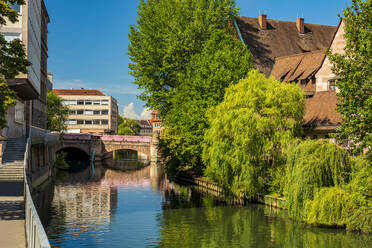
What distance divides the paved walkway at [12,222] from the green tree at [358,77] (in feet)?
48.3

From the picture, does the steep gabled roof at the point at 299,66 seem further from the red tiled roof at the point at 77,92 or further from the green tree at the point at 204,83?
the red tiled roof at the point at 77,92

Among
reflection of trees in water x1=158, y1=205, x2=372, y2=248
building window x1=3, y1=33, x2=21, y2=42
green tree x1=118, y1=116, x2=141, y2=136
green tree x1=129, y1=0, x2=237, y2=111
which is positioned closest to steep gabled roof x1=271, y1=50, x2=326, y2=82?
green tree x1=129, y1=0, x2=237, y2=111

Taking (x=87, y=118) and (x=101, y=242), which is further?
(x=87, y=118)

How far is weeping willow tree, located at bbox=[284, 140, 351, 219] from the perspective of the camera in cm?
2569

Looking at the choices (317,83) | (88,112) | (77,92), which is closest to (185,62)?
(317,83)

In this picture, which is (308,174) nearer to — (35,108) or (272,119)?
(272,119)

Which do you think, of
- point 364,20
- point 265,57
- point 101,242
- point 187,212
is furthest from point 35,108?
point 364,20

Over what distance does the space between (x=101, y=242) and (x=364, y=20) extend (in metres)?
16.0

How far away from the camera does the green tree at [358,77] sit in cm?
2133

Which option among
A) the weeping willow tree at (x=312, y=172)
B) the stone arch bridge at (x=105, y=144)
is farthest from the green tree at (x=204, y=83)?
the stone arch bridge at (x=105, y=144)

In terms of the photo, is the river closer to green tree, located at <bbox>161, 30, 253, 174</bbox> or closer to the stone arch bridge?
green tree, located at <bbox>161, 30, 253, 174</bbox>

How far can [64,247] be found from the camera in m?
20.8

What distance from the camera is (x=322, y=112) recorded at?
35.8m

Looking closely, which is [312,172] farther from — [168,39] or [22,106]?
[22,106]
